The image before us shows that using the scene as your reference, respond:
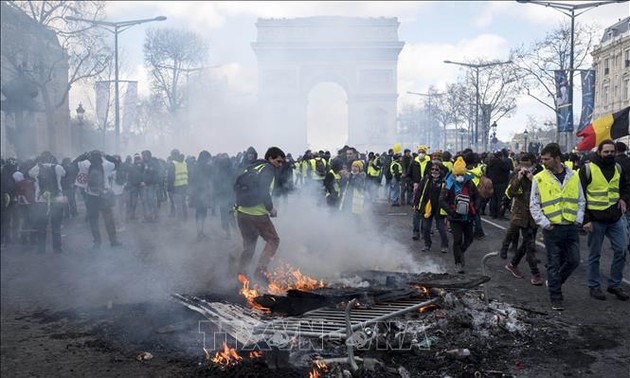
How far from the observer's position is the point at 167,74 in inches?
1540

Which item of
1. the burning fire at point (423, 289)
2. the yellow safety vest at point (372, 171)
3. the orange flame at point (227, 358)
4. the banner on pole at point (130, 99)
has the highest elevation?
the banner on pole at point (130, 99)

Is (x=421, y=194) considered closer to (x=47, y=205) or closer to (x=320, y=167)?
(x=320, y=167)

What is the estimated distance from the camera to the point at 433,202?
9.38 metres

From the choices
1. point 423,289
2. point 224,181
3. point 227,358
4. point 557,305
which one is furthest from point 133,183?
point 557,305

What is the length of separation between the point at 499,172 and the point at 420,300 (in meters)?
9.12

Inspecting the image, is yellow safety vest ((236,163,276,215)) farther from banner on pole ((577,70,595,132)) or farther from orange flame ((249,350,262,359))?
banner on pole ((577,70,595,132))

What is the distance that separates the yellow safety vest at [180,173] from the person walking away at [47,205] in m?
3.88

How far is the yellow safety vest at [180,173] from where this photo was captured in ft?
44.3

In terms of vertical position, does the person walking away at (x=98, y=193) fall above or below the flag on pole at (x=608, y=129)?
below

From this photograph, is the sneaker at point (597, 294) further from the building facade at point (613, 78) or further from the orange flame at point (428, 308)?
the building facade at point (613, 78)

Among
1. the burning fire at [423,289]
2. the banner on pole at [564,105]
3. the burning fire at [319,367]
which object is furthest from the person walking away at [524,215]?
the banner on pole at [564,105]

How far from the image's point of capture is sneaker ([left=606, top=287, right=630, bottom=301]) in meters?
6.30

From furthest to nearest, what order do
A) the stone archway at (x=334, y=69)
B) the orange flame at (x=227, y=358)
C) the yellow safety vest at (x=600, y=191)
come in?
the stone archway at (x=334, y=69) → the yellow safety vest at (x=600, y=191) → the orange flame at (x=227, y=358)

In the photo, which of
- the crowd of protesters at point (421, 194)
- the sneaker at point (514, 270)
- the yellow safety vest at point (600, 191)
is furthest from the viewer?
the sneaker at point (514, 270)
